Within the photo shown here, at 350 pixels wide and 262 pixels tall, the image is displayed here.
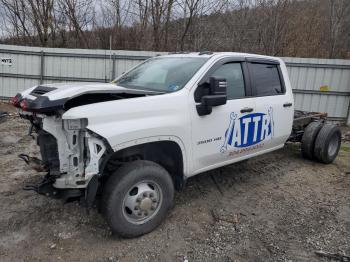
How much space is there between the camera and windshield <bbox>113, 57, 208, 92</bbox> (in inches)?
148

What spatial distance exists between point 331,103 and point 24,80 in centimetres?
1137

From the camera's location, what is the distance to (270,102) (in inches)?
182

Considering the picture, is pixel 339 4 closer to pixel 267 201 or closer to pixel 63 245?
pixel 267 201

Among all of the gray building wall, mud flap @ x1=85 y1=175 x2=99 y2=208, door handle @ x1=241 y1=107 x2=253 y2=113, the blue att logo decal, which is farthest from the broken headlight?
the gray building wall

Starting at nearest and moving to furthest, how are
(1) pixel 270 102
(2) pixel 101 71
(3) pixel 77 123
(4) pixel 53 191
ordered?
(3) pixel 77 123
(4) pixel 53 191
(1) pixel 270 102
(2) pixel 101 71

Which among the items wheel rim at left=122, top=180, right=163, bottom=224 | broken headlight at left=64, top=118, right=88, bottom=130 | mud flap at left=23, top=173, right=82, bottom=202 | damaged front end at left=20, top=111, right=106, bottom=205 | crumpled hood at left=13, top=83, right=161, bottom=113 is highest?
crumpled hood at left=13, top=83, right=161, bottom=113

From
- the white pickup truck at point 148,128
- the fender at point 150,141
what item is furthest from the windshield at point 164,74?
the fender at point 150,141

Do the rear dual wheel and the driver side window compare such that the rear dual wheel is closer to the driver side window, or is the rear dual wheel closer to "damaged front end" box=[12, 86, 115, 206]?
the driver side window

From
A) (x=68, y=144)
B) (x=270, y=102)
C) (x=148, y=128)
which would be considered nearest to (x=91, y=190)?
(x=68, y=144)

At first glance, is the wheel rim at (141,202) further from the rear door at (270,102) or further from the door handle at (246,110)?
the rear door at (270,102)

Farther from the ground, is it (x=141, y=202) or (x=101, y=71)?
(x=101, y=71)

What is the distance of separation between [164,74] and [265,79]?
1.67 meters

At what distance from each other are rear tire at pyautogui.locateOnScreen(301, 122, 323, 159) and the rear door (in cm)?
106

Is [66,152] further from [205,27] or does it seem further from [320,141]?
[205,27]
